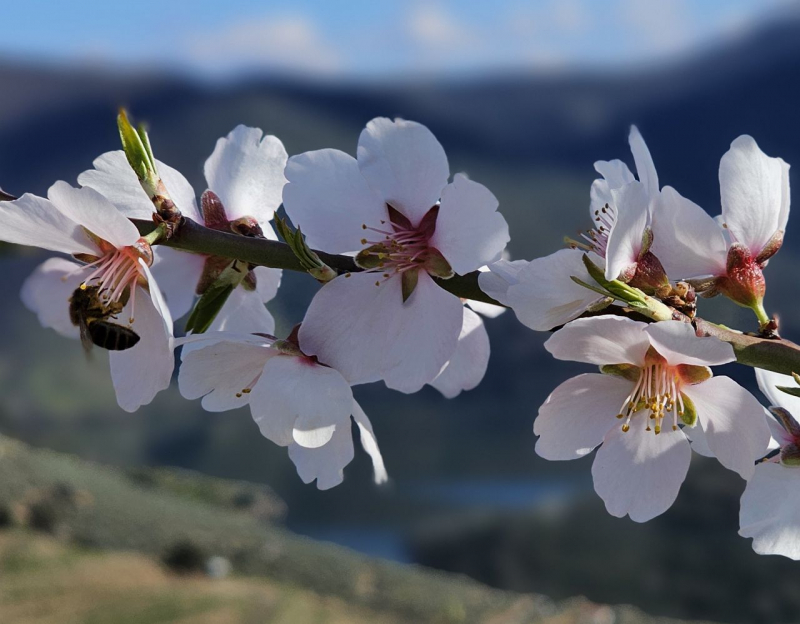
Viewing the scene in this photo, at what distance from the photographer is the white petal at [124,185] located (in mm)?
490

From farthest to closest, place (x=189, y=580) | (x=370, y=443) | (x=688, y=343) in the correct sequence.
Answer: (x=189, y=580), (x=370, y=443), (x=688, y=343)

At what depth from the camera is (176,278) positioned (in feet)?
1.78

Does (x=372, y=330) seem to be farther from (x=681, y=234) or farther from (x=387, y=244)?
(x=681, y=234)

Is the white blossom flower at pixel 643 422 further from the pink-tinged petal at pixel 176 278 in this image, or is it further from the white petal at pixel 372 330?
the pink-tinged petal at pixel 176 278

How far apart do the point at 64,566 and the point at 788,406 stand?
2415mm

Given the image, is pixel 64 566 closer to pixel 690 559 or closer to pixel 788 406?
pixel 690 559

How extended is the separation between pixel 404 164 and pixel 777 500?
0.29 m

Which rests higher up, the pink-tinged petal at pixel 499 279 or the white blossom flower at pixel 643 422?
the pink-tinged petal at pixel 499 279

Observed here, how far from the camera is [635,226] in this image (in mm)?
381

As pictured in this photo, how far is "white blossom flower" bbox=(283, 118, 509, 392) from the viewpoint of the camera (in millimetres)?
417

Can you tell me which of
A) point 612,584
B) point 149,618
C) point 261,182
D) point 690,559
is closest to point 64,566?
point 149,618

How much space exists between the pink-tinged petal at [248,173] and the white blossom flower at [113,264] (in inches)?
3.7

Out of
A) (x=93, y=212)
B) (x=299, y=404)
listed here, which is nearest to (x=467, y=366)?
(x=299, y=404)

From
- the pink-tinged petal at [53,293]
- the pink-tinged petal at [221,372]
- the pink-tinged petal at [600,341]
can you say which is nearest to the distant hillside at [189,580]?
the pink-tinged petal at [53,293]
